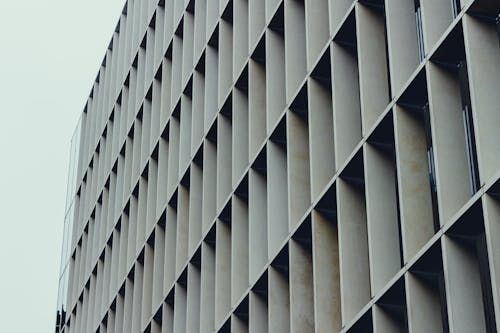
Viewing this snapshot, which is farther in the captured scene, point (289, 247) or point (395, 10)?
point (289, 247)

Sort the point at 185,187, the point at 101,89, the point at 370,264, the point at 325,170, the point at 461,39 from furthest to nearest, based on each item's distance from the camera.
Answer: the point at 101,89 < the point at 185,187 < the point at 325,170 < the point at 370,264 < the point at 461,39

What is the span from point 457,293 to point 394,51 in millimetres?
5536

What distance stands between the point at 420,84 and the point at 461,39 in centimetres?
128

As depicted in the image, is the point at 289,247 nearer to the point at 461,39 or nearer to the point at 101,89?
the point at 461,39

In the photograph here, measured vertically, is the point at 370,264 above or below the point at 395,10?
below

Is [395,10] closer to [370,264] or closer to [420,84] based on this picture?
[420,84]

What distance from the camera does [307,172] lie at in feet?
88.2

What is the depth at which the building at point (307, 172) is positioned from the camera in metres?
19.2

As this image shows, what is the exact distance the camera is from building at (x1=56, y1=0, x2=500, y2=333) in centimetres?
1916

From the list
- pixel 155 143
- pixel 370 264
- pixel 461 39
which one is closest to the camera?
pixel 461 39

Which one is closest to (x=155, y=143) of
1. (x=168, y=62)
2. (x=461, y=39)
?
(x=168, y=62)

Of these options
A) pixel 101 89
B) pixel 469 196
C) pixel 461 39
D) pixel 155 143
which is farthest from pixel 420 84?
pixel 101 89

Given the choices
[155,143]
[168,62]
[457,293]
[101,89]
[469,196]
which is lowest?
[457,293]

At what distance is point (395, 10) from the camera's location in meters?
22.4
